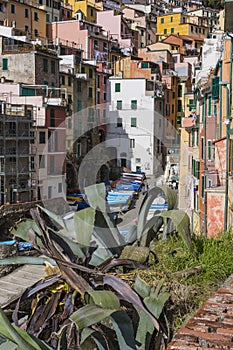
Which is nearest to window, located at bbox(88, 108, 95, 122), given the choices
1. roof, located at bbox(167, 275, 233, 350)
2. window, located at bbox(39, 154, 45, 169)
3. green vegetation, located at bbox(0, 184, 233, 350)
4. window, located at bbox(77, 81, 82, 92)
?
window, located at bbox(77, 81, 82, 92)

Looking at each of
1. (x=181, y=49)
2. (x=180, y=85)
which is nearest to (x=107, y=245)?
(x=180, y=85)

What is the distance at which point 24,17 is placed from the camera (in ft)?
178

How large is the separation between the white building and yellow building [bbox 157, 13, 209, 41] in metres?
30.6

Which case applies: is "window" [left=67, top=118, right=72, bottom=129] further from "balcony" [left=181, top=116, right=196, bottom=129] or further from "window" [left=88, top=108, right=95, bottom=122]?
"balcony" [left=181, top=116, right=196, bottom=129]

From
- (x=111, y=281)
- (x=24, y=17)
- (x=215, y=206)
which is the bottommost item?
(x=215, y=206)

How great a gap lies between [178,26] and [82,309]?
78592 mm

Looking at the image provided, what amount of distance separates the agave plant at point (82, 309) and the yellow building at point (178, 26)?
7573 cm

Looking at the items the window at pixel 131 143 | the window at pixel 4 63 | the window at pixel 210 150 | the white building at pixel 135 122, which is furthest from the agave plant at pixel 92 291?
the window at pixel 131 143

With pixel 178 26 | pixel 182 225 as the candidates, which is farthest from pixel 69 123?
pixel 178 26

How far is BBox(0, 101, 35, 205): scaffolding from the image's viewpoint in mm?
33781

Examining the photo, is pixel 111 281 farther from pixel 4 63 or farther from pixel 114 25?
pixel 114 25

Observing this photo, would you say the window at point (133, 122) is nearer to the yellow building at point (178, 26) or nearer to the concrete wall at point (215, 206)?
the concrete wall at point (215, 206)

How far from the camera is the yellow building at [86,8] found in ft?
219

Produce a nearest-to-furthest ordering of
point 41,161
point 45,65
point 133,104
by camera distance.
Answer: point 41,161 → point 45,65 → point 133,104
